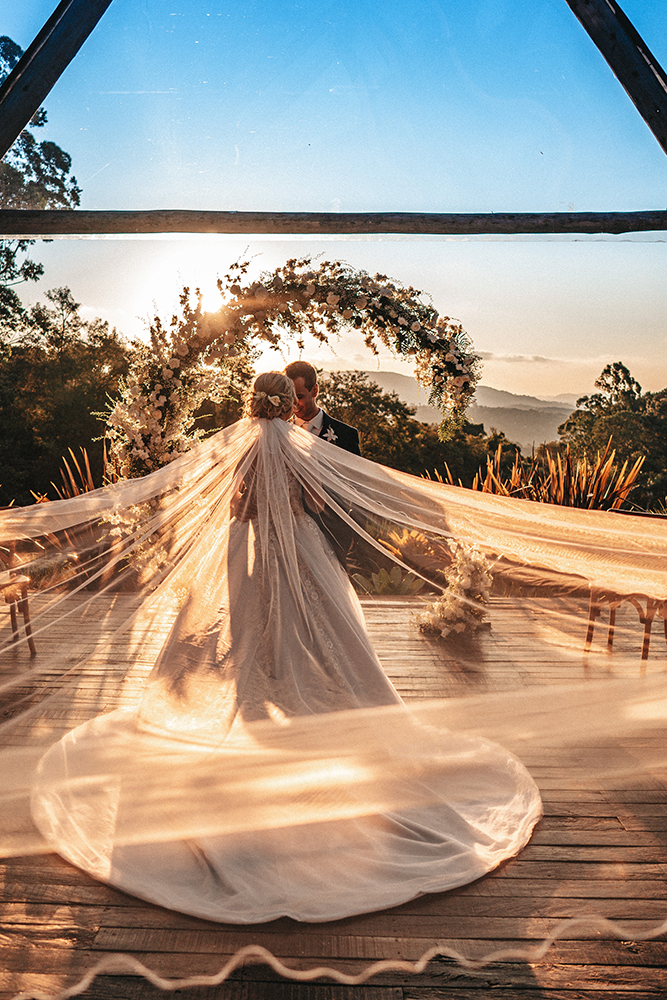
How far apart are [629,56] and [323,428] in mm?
2405

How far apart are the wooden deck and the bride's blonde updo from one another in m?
1.50

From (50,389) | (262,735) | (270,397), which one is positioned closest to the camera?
(262,735)

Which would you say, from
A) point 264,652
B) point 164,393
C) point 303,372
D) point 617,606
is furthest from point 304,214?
point 617,606

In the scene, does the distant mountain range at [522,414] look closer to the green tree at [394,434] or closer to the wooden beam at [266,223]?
the green tree at [394,434]

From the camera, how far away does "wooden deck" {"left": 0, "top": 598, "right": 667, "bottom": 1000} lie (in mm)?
1882

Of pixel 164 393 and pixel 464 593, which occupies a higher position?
pixel 164 393

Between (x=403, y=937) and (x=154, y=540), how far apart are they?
172 cm

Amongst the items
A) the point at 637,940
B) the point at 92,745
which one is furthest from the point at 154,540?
the point at 637,940

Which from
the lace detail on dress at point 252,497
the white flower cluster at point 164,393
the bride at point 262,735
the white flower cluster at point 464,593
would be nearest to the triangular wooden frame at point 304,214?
the white flower cluster at point 164,393

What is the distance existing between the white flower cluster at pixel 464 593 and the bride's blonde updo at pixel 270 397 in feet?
3.16

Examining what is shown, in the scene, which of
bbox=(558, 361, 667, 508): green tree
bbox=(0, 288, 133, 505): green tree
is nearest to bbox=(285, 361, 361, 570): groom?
bbox=(0, 288, 133, 505): green tree

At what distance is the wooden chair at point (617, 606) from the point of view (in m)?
2.79

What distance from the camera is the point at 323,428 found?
385 centimetres

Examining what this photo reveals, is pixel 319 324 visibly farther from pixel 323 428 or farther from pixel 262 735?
pixel 262 735
